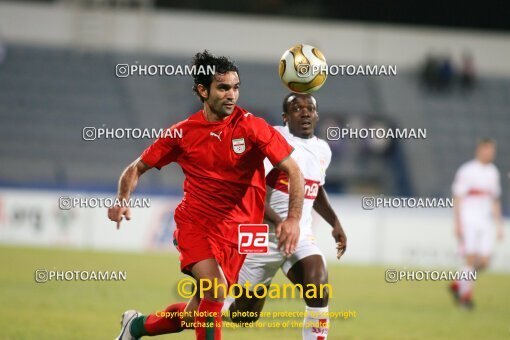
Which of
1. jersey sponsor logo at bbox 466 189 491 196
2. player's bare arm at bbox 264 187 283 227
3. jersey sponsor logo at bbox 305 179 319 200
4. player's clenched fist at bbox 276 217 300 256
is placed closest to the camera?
player's clenched fist at bbox 276 217 300 256

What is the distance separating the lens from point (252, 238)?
7027mm

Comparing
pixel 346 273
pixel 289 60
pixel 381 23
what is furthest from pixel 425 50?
pixel 289 60

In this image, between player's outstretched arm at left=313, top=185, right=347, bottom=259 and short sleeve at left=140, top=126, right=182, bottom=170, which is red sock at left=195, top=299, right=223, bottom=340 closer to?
short sleeve at left=140, top=126, right=182, bottom=170

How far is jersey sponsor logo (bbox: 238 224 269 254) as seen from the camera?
696 centimetres

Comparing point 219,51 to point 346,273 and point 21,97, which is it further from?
point 346,273

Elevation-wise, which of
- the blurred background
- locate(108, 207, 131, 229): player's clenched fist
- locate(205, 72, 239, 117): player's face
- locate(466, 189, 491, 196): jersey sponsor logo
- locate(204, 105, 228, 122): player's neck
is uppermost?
the blurred background

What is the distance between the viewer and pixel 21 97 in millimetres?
25688

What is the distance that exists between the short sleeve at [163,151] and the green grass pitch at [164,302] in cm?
236

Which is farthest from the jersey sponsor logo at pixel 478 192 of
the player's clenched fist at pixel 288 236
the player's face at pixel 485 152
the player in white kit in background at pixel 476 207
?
the player's clenched fist at pixel 288 236

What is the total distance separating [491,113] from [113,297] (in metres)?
19.0

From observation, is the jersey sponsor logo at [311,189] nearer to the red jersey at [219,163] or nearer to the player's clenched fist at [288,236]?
the red jersey at [219,163]

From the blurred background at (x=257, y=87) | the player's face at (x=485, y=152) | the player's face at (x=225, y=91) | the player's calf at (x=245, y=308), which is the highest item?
the blurred background at (x=257, y=87)

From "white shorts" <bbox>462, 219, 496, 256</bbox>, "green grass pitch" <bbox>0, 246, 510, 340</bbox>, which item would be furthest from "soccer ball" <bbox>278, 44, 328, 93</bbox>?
"white shorts" <bbox>462, 219, 496, 256</bbox>

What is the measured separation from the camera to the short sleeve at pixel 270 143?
21.5 feet
